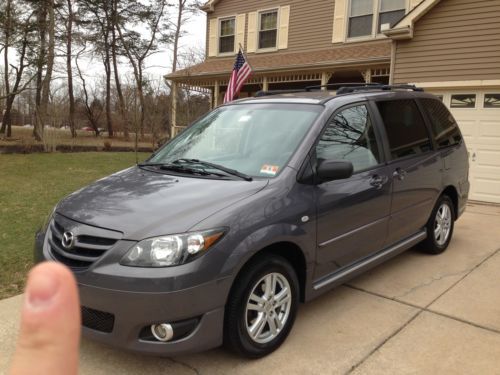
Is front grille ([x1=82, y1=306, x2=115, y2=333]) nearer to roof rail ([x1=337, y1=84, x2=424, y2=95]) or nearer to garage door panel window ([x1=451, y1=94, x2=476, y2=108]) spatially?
roof rail ([x1=337, y1=84, x2=424, y2=95])

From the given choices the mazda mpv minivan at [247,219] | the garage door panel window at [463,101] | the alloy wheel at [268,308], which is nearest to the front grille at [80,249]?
the mazda mpv minivan at [247,219]

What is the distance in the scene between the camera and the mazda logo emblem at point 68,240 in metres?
2.85

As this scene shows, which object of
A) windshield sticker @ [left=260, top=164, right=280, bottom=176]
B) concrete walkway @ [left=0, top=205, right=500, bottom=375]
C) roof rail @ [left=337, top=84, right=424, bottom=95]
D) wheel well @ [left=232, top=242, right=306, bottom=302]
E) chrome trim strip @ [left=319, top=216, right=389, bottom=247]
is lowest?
concrete walkway @ [left=0, top=205, right=500, bottom=375]

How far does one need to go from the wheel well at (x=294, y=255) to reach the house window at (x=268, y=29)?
1361cm

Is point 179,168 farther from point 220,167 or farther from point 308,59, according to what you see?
point 308,59

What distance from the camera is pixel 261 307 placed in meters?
3.04

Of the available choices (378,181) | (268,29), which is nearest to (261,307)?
(378,181)

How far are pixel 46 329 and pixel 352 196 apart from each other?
322 centimetres

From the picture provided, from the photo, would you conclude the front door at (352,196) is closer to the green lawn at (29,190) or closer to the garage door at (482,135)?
the green lawn at (29,190)

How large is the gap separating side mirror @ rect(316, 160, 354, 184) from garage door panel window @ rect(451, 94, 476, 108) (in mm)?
6921

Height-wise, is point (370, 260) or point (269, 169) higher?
point (269, 169)

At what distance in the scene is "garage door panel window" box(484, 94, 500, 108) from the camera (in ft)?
28.5

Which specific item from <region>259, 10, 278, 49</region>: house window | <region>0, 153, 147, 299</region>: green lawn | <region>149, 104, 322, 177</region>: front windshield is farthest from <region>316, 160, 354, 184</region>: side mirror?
<region>259, 10, 278, 49</region>: house window

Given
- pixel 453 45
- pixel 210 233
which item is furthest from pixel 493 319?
pixel 453 45
